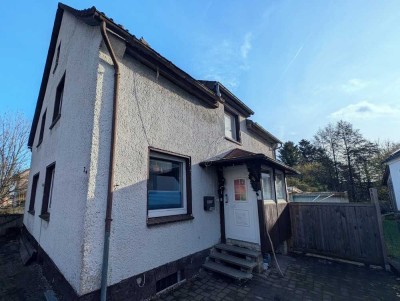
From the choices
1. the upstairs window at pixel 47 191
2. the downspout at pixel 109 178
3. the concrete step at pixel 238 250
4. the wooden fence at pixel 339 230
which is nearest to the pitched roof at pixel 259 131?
the wooden fence at pixel 339 230

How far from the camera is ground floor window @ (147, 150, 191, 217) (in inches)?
205

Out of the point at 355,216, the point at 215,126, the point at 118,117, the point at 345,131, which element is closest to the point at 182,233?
the point at 118,117

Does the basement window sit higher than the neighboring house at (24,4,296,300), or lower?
lower

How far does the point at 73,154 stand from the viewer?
4.68m

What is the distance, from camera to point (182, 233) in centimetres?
545

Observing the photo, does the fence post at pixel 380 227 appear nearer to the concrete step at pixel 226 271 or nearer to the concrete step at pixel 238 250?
the concrete step at pixel 238 250

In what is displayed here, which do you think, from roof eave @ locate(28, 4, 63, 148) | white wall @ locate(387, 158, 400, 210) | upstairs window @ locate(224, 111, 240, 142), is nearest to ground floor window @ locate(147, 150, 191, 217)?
upstairs window @ locate(224, 111, 240, 142)

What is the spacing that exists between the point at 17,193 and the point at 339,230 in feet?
73.0

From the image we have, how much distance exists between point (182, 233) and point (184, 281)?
1192mm

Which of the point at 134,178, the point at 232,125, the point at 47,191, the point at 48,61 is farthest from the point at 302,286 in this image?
the point at 48,61

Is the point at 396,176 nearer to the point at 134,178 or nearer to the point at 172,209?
the point at 172,209

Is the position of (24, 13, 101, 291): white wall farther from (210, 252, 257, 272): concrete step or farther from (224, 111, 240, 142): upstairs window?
(224, 111, 240, 142): upstairs window

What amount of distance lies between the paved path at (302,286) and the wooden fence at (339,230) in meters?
0.60

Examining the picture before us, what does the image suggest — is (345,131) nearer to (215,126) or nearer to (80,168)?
(215,126)
